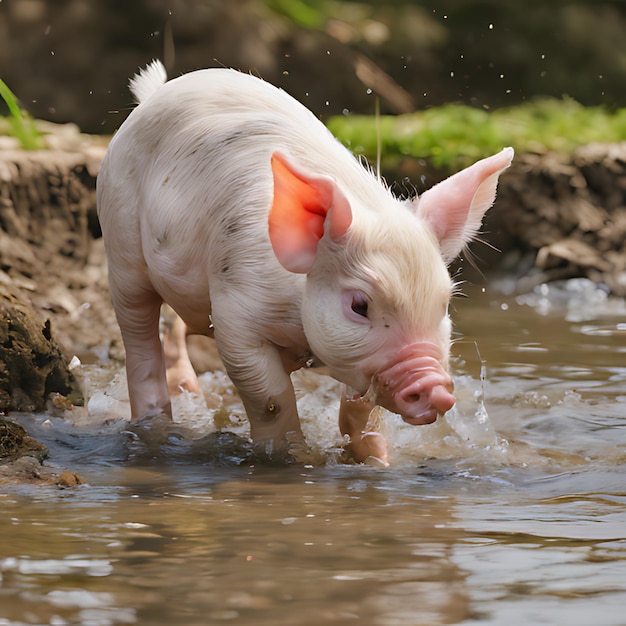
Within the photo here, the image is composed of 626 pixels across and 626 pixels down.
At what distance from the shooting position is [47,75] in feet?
42.0

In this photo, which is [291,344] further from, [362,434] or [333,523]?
[333,523]

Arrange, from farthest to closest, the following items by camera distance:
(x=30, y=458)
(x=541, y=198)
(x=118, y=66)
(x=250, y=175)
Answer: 1. (x=118, y=66)
2. (x=541, y=198)
3. (x=250, y=175)
4. (x=30, y=458)

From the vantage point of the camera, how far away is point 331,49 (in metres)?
13.4

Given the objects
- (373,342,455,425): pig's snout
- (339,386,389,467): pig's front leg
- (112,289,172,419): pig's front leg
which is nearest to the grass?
(112,289,172,419): pig's front leg

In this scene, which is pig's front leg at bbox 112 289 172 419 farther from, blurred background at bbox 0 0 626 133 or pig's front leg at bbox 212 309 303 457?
blurred background at bbox 0 0 626 133

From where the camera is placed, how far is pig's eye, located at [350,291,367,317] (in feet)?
11.4

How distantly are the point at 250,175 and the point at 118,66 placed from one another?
367 inches

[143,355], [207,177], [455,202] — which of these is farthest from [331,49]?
[455,202]

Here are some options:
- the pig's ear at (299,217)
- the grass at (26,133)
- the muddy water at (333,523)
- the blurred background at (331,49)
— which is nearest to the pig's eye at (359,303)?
the pig's ear at (299,217)

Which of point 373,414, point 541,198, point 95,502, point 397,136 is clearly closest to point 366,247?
point 373,414

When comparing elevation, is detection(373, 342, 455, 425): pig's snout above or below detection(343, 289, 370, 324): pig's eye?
below

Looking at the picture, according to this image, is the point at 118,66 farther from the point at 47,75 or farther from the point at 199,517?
the point at 199,517

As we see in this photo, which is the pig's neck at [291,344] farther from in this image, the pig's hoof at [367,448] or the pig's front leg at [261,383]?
the pig's hoof at [367,448]

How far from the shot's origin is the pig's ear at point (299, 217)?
3.43 meters
